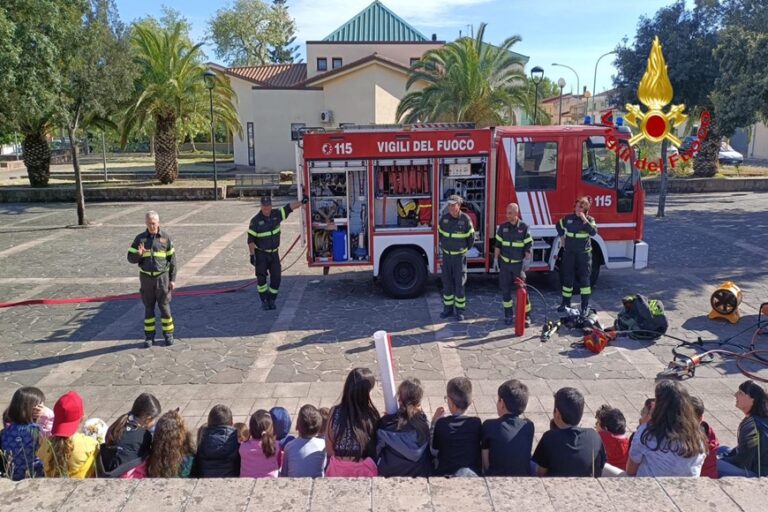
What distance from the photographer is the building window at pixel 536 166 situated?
10328 mm

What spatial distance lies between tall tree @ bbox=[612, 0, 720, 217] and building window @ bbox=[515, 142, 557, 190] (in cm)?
1616

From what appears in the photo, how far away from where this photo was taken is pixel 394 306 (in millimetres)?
10234

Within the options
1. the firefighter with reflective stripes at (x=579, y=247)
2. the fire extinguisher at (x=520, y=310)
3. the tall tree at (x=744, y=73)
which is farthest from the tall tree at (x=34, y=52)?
the tall tree at (x=744, y=73)

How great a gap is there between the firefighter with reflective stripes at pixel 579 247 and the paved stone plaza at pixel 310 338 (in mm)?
741

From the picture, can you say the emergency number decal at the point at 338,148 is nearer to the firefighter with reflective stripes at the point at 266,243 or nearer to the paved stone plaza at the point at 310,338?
the firefighter with reflective stripes at the point at 266,243

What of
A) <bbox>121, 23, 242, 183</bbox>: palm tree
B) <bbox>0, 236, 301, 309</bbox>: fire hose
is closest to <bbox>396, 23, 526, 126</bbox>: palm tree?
<bbox>121, 23, 242, 183</bbox>: palm tree

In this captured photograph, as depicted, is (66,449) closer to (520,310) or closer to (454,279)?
(520,310)

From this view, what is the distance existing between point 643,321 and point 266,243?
18.9 feet

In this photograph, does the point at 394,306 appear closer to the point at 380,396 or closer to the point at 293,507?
the point at 380,396

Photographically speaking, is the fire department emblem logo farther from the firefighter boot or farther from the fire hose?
the fire hose

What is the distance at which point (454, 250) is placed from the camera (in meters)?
9.34

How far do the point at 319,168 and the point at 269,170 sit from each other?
82.9 ft

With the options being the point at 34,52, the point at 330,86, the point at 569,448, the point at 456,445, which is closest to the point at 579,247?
the point at 569,448

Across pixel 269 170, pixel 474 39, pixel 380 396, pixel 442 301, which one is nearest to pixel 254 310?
pixel 442 301
